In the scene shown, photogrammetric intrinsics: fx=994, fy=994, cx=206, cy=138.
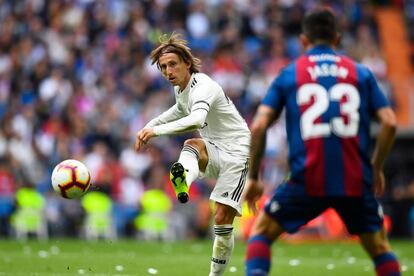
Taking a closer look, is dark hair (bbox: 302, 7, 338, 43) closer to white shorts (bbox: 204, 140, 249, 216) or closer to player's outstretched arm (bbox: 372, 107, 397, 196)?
player's outstretched arm (bbox: 372, 107, 397, 196)

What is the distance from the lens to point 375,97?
7.05 metres

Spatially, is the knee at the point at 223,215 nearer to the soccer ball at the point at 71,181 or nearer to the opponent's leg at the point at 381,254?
the soccer ball at the point at 71,181

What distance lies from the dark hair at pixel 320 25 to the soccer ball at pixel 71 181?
3.32 meters

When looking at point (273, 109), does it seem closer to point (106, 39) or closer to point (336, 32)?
point (336, 32)

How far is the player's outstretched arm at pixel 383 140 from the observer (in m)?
6.92

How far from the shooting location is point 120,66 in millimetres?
23219

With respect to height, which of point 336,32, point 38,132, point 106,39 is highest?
point 106,39

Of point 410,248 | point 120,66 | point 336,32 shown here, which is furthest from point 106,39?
point 336,32

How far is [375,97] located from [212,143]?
9.98ft

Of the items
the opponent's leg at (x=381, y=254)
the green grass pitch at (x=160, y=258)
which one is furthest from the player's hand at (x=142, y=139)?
the green grass pitch at (x=160, y=258)

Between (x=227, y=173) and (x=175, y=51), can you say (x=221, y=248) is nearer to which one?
(x=227, y=173)

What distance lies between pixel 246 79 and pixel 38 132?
4.77 metres

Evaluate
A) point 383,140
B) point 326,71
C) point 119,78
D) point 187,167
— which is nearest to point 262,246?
point 383,140

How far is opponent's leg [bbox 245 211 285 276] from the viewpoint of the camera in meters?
7.11
